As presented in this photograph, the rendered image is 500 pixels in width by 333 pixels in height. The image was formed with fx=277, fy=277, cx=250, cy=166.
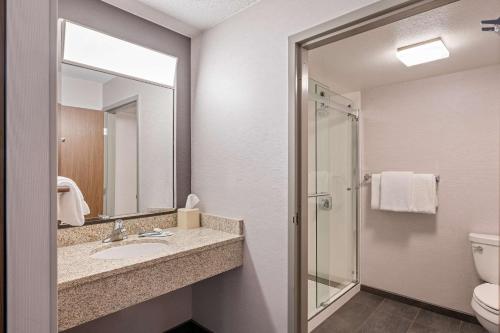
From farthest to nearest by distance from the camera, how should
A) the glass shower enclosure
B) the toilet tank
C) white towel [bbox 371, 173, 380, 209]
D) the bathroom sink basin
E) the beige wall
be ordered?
white towel [bbox 371, 173, 380, 209] < the glass shower enclosure < the beige wall < the toilet tank < the bathroom sink basin

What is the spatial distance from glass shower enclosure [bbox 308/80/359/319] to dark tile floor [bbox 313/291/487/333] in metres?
0.15

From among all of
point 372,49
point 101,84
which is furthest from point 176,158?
point 372,49

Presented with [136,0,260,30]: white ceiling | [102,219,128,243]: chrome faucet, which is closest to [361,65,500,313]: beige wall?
[136,0,260,30]: white ceiling

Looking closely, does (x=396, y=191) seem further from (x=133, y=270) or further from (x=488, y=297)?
(x=133, y=270)

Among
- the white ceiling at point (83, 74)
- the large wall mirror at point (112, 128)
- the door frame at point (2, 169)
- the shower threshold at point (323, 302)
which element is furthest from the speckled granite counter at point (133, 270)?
the white ceiling at point (83, 74)

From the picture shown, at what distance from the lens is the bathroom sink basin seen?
1.62 metres

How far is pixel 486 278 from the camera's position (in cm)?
207

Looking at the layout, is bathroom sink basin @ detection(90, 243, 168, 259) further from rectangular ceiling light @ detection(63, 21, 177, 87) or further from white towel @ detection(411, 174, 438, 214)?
white towel @ detection(411, 174, 438, 214)

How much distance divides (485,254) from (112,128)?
2.84 m

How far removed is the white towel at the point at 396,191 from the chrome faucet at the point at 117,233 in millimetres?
2316

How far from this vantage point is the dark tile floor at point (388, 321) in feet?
7.20

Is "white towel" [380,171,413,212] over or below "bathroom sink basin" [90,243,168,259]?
over

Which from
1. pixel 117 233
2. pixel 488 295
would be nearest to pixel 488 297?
pixel 488 295

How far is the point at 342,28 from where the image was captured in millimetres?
1375
